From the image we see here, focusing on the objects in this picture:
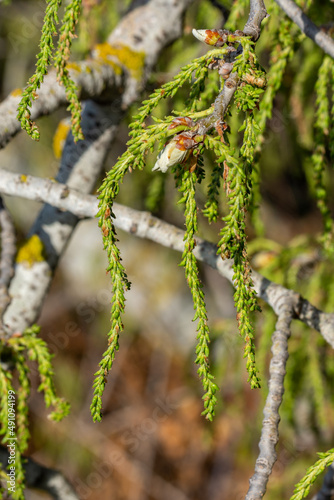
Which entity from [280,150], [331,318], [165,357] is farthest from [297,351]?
[165,357]

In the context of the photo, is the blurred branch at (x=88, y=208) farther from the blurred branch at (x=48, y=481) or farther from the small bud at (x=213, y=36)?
the blurred branch at (x=48, y=481)

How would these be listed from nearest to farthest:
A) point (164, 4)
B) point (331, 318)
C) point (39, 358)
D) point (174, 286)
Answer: point (331, 318), point (39, 358), point (164, 4), point (174, 286)

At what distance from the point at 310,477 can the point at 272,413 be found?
0.13 metres

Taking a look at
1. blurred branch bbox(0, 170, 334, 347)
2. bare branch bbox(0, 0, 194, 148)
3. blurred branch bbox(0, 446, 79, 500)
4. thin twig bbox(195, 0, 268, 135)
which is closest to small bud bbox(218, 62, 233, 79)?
thin twig bbox(195, 0, 268, 135)

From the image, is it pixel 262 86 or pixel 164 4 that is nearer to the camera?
pixel 262 86

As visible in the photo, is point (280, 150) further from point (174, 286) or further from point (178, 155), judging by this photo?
point (178, 155)

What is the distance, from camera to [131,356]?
6.12 meters

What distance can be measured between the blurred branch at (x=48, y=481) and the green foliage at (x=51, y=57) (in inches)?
38.5

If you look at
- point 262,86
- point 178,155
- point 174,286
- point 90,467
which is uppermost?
point 174,286

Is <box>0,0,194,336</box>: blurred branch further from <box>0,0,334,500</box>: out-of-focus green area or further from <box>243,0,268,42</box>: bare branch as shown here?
<box>0,0,334,500</box>: out-of-focus green area

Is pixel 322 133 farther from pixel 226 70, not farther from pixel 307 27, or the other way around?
pixel 226 70

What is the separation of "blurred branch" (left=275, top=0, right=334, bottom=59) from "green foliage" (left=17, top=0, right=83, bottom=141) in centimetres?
42

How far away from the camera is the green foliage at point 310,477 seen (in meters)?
0.80

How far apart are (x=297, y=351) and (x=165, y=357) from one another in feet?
13.9
